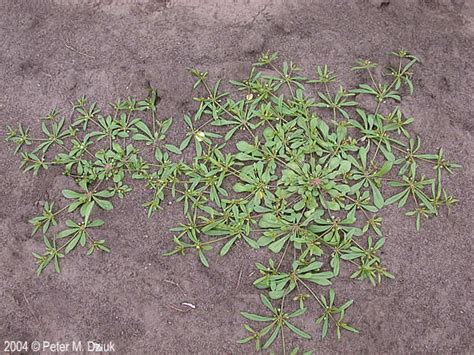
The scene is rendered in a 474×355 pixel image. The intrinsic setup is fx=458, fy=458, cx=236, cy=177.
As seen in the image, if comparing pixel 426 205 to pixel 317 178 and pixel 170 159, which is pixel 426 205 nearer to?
pixel 317 178

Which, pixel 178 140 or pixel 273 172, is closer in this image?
pixel 273 172

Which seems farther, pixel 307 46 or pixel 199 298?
pixel 307 46

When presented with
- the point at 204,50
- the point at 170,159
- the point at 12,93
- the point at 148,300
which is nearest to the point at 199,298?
the point at 148,300
